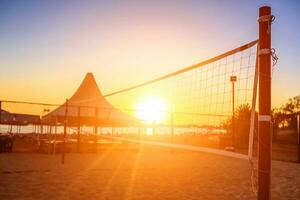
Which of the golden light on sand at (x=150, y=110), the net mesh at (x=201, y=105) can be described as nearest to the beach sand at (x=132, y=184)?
the net mesh at (x=201, y=105)

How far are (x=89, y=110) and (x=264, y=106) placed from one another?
457 inches

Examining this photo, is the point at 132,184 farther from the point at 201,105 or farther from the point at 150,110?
the point at 150,110

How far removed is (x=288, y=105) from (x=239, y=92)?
139 ft

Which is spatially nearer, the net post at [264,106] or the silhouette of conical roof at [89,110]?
the net post at [264,106]

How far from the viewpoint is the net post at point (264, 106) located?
2.72 m

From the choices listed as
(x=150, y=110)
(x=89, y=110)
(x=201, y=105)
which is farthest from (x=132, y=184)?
(x=150, y=110)

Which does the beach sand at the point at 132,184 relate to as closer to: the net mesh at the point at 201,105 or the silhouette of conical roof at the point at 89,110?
the net mesh at the point at 201,105

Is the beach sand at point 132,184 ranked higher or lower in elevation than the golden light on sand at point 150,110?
lower

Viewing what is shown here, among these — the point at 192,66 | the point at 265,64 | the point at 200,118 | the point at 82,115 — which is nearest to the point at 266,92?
the point at 265,64

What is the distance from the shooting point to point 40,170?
7168mm

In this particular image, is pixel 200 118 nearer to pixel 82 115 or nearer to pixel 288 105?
pixel 82 115

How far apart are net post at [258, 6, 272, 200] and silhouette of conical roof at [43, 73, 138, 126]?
1053cm

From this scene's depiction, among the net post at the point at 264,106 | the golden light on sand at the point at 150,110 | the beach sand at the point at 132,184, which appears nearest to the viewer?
the net post at the point at 264,106

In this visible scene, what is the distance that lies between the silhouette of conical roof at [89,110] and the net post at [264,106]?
415 inches
